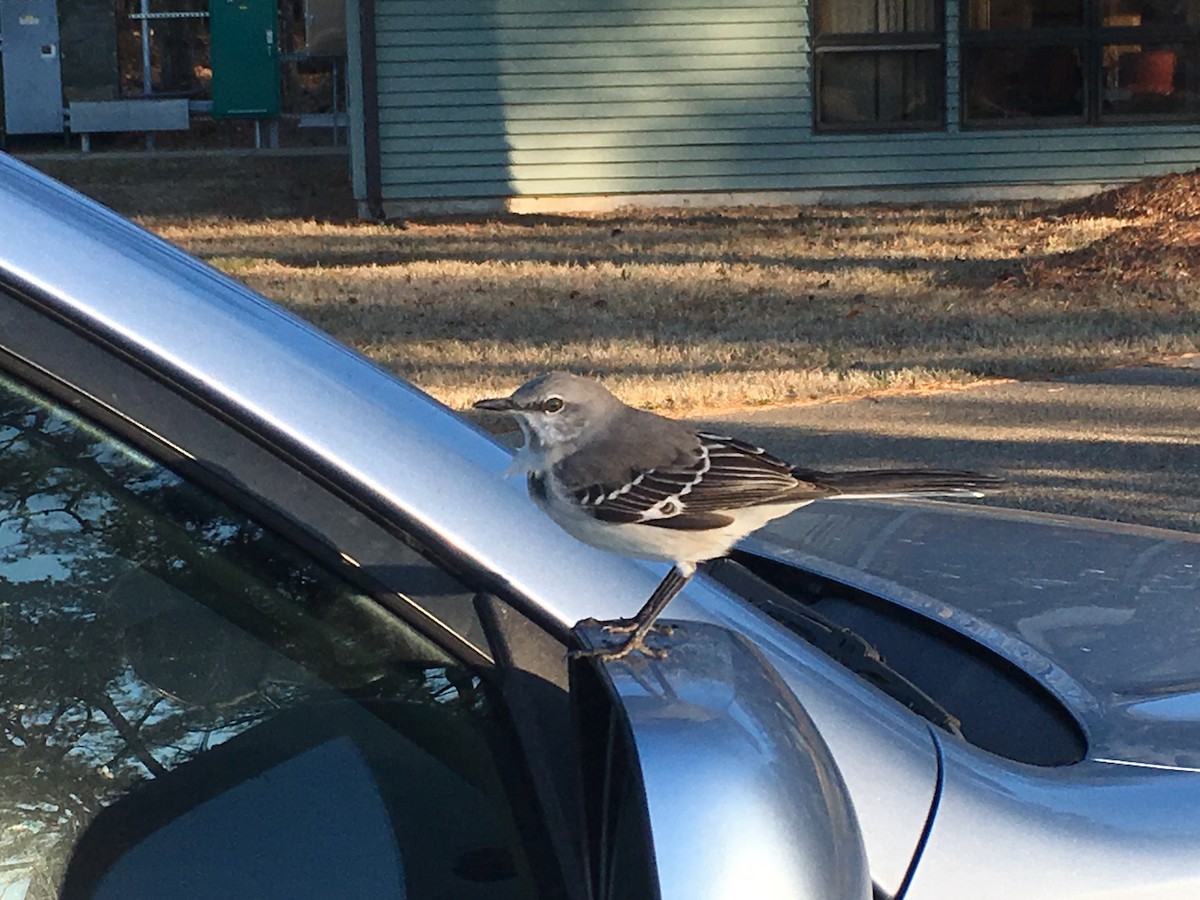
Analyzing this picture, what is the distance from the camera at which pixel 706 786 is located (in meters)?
1.31

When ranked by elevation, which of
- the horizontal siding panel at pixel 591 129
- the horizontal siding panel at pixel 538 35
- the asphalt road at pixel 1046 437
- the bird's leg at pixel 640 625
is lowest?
the asphalt road at pixel 1046 437

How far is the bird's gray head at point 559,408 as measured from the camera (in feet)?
6.73

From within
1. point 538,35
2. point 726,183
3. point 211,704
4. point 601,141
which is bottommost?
point 211,704

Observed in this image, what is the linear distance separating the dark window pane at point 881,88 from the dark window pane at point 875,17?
0.24 m

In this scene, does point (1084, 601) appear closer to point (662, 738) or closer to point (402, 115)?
point (662, 738)

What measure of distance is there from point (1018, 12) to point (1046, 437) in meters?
10.1

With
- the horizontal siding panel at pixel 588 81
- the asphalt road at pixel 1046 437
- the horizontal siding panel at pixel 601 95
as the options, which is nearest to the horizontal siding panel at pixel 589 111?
the horizontal siding panel at pixel 601 95

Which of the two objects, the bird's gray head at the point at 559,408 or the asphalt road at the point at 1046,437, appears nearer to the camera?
the bird's gray head at the point at 559,408

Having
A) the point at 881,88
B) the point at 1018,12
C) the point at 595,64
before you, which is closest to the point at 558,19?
the point at 595,64

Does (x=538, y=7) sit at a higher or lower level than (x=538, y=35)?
higher

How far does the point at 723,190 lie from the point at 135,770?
15626 millimetres

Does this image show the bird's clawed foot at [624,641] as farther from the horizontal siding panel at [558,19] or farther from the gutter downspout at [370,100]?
the horizontal siding panel at [558,19]

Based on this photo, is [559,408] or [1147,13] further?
[1147,13]

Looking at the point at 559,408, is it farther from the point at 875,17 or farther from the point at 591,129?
the point at 875,17
